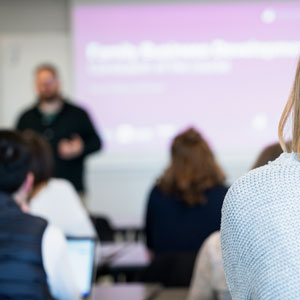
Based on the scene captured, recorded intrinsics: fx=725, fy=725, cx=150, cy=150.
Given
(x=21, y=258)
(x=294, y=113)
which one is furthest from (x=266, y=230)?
(x=21, y=258)

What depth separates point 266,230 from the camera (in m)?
1.27

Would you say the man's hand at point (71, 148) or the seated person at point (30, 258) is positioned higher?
the seated person at point (30, 258)

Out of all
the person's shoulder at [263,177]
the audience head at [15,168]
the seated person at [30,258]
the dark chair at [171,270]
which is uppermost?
the person's shoulder at [263,177]

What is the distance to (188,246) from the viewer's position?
4.09m

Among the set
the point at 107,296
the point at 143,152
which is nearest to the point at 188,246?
the point at 107,296

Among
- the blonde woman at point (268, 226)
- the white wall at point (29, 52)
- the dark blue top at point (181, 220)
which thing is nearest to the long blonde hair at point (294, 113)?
the blonde woman at point (268, 226)

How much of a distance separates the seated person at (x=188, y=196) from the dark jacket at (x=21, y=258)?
1.93 m

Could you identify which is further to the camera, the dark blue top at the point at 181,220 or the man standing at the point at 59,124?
the man standing at the point at 59,124

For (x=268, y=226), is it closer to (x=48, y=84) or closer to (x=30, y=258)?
(x=30, y=258)

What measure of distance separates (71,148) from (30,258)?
3.80 m

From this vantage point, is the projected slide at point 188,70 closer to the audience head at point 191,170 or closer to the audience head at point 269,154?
the audience head at point 191,170

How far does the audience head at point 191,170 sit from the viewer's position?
404 centimetres

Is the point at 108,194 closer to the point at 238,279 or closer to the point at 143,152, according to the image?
the point at 143,152

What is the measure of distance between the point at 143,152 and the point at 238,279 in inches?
239
